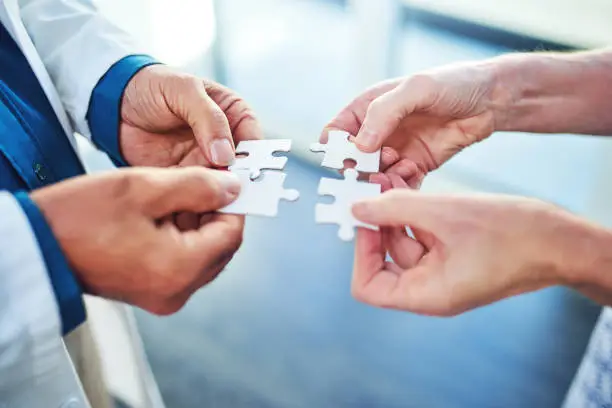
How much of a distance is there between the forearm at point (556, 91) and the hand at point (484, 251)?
38 centimetres

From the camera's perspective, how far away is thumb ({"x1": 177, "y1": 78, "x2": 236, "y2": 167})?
1087mm

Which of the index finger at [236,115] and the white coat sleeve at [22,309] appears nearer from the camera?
the white coat sleeve at [22,309]

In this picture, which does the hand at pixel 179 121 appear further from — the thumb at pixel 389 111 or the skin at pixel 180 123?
the thumb at pixel 389 111

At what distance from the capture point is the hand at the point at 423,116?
1.14 metres

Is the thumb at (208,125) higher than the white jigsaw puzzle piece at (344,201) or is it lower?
higher

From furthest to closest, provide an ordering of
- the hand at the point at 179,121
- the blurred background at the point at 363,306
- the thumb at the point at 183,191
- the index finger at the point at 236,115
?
the blurred background at the point at 363,306 → the index finger at the point at 236,115 → the hand at the point at 179,121 → the thumb at the point at 183,191

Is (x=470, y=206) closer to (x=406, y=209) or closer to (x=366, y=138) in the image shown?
(x=406, y=209)

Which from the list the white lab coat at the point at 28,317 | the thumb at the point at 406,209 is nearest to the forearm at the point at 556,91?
the thumb at the point at 406,209

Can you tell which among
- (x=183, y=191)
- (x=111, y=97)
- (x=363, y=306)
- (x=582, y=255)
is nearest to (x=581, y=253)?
(x=582, y=255)

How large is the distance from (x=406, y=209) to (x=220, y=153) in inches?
13.7

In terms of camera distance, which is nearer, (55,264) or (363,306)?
(55,264)

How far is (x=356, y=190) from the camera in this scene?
1.03 m

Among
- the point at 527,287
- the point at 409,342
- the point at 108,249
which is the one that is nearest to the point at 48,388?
the point at 108,249

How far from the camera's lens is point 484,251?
35.8 inches
